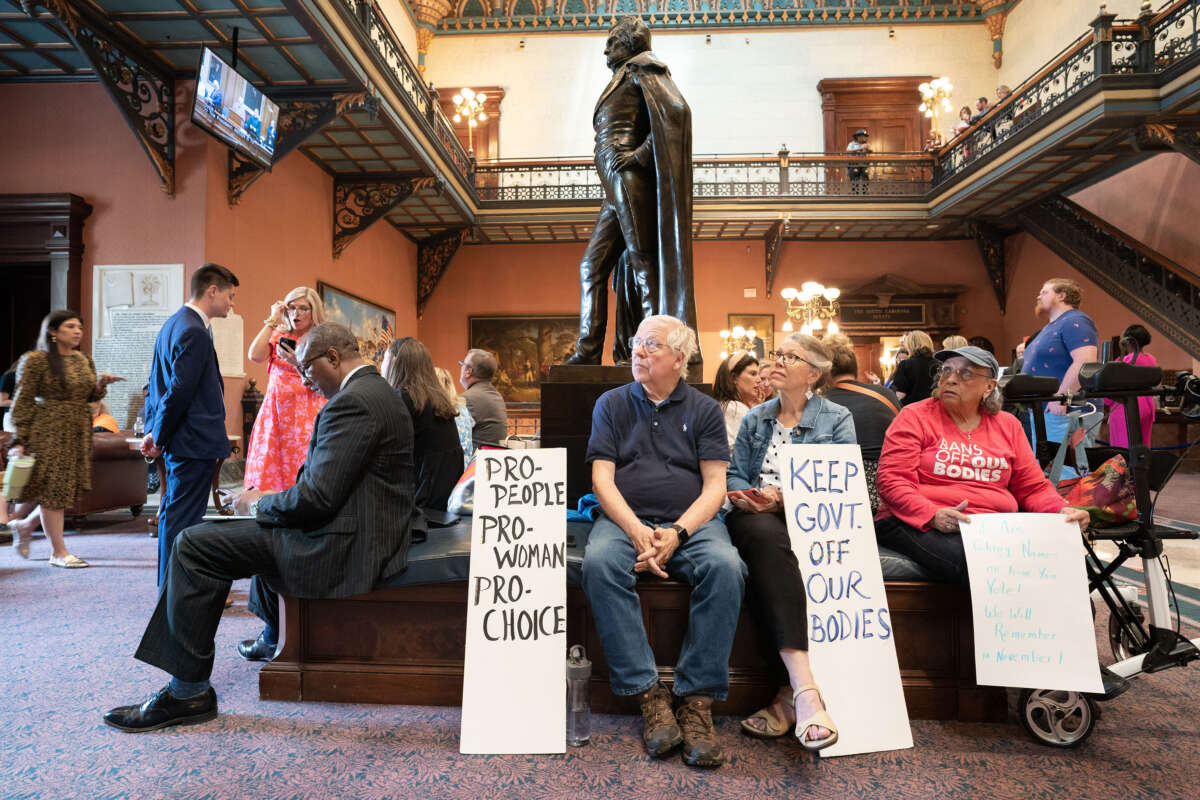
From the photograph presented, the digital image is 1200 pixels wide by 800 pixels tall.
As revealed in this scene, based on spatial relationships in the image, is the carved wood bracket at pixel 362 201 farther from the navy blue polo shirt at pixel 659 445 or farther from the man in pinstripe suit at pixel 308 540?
the navy blue polo shirt at pixel 659 445

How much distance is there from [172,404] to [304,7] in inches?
168

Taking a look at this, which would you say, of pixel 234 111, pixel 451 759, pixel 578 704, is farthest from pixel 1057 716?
pixel 234 111

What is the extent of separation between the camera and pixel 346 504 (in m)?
2.21

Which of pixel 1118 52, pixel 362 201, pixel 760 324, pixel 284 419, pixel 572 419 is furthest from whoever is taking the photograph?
pixel 760 324

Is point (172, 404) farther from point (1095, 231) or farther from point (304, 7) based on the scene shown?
point (1095, 231)

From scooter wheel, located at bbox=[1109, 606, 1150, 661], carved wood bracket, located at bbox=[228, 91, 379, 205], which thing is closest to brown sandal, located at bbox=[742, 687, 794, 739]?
scooter wheel, located at bbox=[1109, 606, 1150, 661]

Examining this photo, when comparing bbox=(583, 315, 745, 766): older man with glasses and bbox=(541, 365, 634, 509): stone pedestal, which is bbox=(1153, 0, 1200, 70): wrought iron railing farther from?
bbox=(583, 315, 745, 766): older man with glasses

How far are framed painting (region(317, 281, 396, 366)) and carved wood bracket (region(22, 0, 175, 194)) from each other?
2.77 m

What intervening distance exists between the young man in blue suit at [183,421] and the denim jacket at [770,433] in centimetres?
226

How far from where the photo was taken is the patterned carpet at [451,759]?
181cm

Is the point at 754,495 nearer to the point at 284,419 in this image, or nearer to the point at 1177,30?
the point at 284,419

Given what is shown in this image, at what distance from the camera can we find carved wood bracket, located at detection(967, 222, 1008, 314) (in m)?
12.9

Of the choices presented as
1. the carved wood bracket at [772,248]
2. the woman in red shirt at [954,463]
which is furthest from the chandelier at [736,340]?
the woman in red shirt at [954,463]

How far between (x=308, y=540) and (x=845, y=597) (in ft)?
5.79
